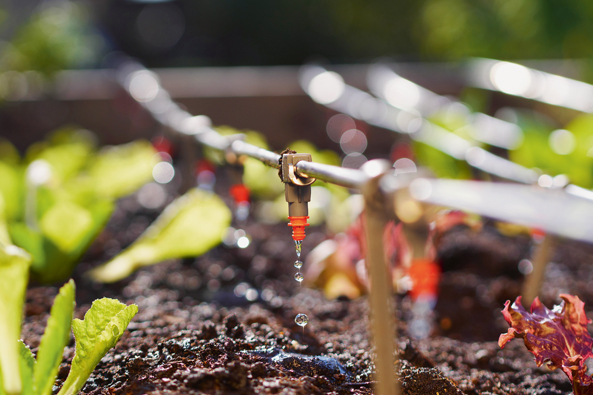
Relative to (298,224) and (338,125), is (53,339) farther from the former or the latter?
(338,125)

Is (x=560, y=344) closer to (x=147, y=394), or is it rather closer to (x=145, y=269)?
(x=147, y=394)

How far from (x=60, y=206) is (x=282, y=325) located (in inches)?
20.0

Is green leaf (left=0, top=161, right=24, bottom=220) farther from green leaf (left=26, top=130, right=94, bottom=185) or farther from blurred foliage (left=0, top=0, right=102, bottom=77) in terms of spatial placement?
blurred foliage (left=0, top=0, right=102, bottom=77)

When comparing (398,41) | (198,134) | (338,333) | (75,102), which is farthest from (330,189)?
(398,41)

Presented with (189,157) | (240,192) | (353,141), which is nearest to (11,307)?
(240,192)

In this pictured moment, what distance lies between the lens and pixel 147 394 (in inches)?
19.7

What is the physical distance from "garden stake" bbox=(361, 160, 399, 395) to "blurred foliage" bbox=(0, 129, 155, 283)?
0.71 metres

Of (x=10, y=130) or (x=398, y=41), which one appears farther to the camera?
(x=398, y=41)

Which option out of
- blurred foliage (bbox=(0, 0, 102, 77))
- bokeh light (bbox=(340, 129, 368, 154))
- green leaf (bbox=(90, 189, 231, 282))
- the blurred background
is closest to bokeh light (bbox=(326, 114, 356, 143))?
bokeh light (bbox=(340, 129, 368, 154))

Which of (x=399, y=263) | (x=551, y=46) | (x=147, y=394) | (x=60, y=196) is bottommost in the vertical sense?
(x=147, y=394)

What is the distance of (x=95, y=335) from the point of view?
0.57 meters

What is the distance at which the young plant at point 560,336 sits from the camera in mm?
550

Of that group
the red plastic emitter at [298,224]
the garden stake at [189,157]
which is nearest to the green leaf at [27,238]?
the garden stake at [189,157]

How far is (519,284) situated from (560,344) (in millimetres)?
632
